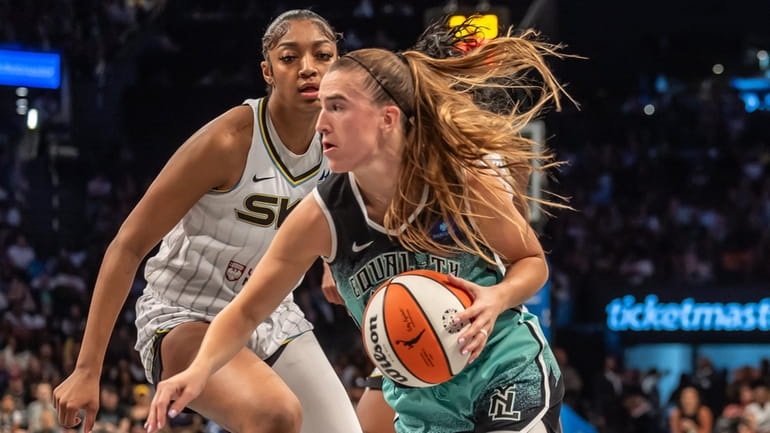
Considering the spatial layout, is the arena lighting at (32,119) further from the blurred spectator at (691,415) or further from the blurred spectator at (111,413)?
the blurred spectator at (691,415)

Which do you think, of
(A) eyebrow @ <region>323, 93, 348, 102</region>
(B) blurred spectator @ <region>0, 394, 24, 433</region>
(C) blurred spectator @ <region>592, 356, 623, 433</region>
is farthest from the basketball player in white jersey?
(C) blurred spectator @ <region>592, 356, 623, 433</region>

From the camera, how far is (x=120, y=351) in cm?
1302

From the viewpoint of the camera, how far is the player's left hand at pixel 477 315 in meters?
2.93

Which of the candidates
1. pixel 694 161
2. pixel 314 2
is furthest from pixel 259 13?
pixel 694 161

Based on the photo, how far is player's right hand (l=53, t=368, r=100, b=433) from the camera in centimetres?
369

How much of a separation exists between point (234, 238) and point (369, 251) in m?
0.97

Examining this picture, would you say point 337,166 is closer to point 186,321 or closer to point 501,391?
point 501,391

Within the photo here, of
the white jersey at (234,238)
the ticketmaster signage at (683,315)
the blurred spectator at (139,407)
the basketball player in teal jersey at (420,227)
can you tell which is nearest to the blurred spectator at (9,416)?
the blurred spectator at (139,407)

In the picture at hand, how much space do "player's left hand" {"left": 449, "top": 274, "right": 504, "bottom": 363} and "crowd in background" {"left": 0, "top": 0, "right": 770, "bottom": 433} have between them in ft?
26.1

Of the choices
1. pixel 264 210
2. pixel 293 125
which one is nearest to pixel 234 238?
pixel 264 210

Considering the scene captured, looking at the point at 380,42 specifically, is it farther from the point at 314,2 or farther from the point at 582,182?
the point at 582,182

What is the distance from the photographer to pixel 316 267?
16406 mm

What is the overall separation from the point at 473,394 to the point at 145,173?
15588 millimetres

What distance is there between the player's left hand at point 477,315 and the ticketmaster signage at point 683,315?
12132 mm
